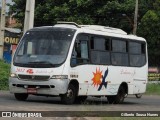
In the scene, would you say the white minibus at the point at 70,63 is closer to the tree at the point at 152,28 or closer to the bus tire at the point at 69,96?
the bus tire at the point at 69,96

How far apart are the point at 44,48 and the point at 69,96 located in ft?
6.26

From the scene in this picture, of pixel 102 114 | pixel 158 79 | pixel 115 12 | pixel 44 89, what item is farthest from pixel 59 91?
pixel 115 12

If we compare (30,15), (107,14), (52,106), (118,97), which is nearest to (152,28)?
(107,14)

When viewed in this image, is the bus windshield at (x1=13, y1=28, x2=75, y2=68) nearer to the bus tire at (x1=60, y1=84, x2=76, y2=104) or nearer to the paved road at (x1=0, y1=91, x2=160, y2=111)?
the bus tire at (x1=60, y1=84, x2=76, y2=104)

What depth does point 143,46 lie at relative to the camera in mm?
25000

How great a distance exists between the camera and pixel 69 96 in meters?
19.2

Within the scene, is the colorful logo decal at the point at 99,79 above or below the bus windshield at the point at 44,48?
below

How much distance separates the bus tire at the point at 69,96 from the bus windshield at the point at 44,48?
1.06 m

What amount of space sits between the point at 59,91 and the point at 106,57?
374cm

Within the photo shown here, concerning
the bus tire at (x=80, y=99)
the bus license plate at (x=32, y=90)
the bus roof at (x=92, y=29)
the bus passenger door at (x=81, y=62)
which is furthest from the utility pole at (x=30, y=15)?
the bus license plate at (x=32, y=90)

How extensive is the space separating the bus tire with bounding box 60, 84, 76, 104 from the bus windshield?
3.47ft

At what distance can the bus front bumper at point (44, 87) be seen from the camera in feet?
61.1

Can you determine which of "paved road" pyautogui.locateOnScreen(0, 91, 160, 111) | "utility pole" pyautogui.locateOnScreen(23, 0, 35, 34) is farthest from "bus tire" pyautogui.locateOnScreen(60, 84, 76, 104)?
"utility pole" pyautogui.locateOnScreen(23, 0, 35, 34)

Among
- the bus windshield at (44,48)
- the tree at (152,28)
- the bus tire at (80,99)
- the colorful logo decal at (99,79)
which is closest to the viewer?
the bus windshield at (44,48)
